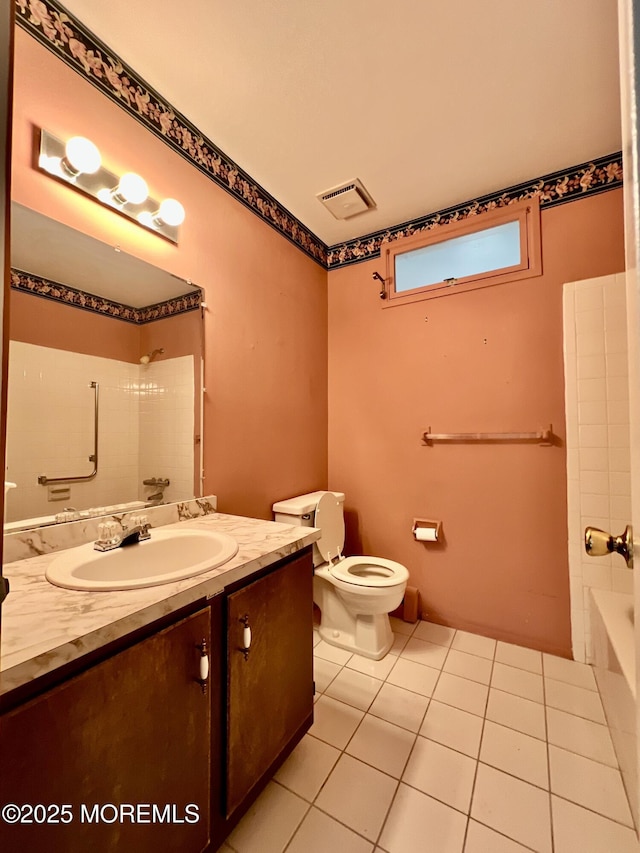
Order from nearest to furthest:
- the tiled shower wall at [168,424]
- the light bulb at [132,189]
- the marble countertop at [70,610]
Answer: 1. the marble countertop at [70,610]
2. the light bulb at [132,189]
3. the tiled shower wall at [168,424]

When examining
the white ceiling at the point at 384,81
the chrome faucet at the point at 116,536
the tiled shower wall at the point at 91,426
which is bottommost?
the chrome faucet at the point at 116,536

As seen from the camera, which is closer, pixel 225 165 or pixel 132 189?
pixel 132 189

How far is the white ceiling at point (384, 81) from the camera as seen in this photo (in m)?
1.18

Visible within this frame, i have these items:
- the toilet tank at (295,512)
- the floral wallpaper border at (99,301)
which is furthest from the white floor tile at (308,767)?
the floral wallpaper border at (99,301)

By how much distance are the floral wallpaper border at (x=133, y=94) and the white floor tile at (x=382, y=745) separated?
247 cm

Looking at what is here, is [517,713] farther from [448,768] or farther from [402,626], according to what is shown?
[402,626]

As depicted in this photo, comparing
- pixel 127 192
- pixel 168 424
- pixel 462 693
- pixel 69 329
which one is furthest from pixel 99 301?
pixel 462 693

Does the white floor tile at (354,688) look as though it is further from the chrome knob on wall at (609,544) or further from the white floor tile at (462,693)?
the chrome knob on wall at (609,544)

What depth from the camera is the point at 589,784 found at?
3.87 feet

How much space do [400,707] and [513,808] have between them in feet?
1.57

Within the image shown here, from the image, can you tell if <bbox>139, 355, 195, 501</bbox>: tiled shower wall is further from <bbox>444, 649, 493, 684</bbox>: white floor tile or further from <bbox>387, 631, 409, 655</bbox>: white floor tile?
<bbox>444, 649, 493, 684</bbox>: white floor tile

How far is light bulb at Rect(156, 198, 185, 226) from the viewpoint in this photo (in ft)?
4.66

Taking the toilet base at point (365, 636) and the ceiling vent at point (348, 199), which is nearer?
the toilet base at point (365, 636)

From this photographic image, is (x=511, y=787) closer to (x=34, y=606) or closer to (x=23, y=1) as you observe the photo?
(x=34, y=606)
